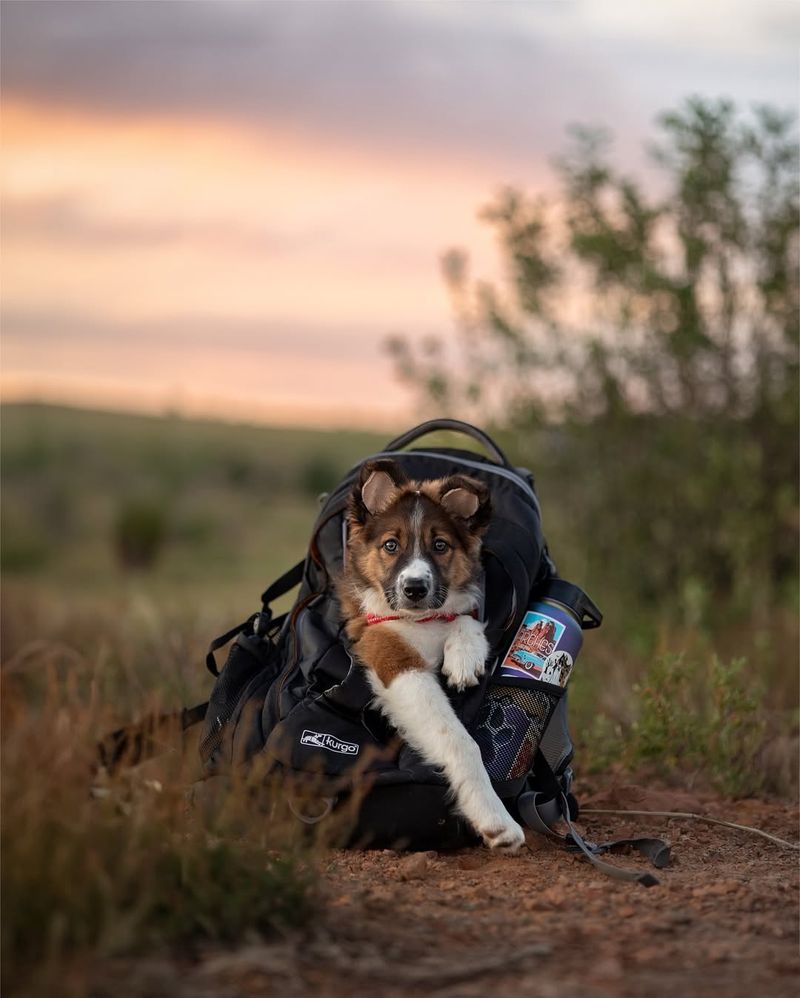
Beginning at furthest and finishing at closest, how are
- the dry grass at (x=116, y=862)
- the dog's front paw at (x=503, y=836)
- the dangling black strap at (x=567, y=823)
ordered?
the dog's front paw at (x=503, y=836) → the dangling black strap at (x=567, y=823) → the dry grass at (x=116, y=862)

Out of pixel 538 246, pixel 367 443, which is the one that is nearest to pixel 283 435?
pixel 367 443

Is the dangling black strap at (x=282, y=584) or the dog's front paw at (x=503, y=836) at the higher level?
the dangling black strap at (x=282, y=584)

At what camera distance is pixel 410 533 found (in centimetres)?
628

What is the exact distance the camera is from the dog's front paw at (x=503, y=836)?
5680mm

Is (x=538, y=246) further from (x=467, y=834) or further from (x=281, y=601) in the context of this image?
(x=467, y=834)

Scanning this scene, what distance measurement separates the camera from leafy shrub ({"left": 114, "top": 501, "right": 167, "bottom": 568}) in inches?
1315

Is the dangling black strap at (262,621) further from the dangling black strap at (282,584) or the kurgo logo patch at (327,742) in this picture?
the kurgo logo patch at (327,742)

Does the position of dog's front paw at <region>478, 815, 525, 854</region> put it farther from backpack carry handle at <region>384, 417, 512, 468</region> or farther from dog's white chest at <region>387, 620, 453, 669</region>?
backpack carry handle at <region>384, 417, 512, 468</region>

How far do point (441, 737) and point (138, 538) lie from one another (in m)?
28.5

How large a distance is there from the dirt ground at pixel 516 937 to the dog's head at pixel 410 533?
50.8 inches

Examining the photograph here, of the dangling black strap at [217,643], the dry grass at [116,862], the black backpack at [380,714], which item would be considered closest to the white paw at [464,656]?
the black backpack at [380,714]

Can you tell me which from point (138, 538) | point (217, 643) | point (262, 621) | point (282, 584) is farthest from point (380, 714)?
point (138, 538)

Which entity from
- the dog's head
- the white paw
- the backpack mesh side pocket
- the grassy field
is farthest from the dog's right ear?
the grassy field

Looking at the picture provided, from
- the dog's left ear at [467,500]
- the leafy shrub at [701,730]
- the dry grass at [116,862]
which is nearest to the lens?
the dry grass at [116,862]
